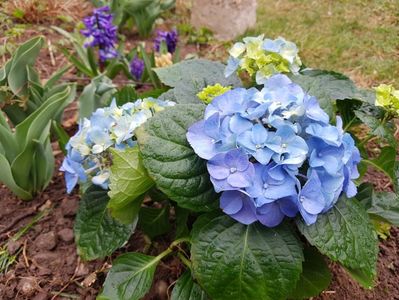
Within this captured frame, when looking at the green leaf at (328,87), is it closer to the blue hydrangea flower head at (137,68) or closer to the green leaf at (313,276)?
the green leaf at (313,276)

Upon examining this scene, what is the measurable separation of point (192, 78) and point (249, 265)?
585 mm

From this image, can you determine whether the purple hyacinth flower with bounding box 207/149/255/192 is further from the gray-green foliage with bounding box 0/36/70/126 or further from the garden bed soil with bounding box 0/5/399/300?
the gray-green foliage with bounding box 0/36/70/126

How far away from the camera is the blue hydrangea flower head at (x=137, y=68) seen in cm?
249

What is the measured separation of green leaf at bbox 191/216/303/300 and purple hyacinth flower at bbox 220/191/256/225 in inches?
2.6

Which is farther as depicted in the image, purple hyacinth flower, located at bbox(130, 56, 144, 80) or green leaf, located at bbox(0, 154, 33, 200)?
purple hyacinth flower, located at bbox(130, 56, 144, 80)

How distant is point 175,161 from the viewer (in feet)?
3.54

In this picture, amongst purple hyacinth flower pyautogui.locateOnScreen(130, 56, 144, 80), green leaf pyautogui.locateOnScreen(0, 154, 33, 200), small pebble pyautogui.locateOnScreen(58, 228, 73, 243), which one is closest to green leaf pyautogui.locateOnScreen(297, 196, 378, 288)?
small pebble pyautogui.locateOnScreen(58, 228, 73, 243)

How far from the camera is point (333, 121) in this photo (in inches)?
49.1

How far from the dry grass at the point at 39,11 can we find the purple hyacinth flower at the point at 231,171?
8.77 feet

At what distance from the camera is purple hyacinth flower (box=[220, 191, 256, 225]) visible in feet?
3.43

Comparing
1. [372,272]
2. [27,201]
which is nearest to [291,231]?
[372,272]

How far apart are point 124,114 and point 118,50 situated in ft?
4.65

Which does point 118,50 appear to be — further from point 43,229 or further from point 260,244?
point 260,244

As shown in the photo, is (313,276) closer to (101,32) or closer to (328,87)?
(328,87)
